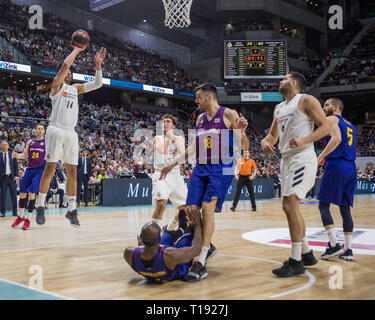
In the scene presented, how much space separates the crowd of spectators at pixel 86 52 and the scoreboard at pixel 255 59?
16.2 feet

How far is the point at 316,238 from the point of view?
6.86m

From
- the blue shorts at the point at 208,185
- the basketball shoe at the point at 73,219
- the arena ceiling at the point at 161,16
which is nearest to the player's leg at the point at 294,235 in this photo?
the blue shorts at the point at 208,185

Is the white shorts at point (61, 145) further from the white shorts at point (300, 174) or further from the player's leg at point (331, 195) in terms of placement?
the player's leg at point (331, 195)

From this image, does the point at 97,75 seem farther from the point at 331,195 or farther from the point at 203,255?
the point at 331,195

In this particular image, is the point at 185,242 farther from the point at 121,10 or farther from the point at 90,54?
the point at 121,10

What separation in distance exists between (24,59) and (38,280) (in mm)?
22950

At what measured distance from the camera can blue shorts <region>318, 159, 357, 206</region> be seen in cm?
507

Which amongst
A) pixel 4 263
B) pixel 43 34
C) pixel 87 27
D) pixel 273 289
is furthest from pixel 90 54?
pixel 273 289

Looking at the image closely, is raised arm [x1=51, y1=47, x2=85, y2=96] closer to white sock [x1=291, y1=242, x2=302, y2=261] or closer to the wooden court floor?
the wooden court floor

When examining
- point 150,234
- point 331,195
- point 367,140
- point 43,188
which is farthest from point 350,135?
point 367,140

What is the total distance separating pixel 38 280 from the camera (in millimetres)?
3891

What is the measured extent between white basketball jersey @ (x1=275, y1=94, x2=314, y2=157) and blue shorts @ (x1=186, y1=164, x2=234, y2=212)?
73cm

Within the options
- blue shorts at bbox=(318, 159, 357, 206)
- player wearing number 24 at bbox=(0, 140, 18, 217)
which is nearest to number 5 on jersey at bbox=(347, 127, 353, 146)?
blue shorts at bbox=(318, 159, 357, 206)

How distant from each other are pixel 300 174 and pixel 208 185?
942 mm
